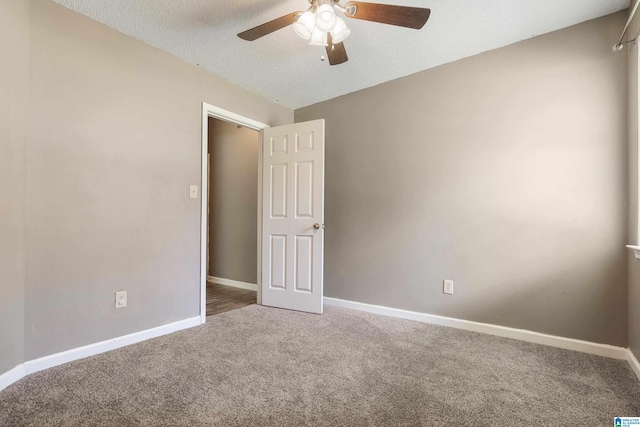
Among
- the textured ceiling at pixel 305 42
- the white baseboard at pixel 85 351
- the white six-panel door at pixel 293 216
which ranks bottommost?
the white baseboard at pixel 85 351

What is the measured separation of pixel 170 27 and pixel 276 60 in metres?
0.83

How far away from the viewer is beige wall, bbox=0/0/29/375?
1631mm

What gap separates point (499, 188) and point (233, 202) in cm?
311

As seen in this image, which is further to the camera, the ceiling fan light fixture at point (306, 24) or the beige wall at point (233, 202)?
the beige wall at point (233, 202)

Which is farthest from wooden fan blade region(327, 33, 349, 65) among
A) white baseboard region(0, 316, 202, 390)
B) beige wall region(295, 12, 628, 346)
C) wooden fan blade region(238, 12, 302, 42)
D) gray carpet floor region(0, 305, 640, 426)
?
white baseboard region(0, 316, 202, 390)

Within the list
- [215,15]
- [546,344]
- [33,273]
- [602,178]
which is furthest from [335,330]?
[215,15]

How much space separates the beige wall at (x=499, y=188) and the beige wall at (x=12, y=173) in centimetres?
248

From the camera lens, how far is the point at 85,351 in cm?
201

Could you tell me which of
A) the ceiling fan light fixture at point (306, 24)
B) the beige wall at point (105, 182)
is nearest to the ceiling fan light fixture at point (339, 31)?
the ceiling fan light fixture at point (306, 24)

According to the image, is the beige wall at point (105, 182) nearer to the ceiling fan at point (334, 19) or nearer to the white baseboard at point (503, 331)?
the ceiling fan at point (334, 19)

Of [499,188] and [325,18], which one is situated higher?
[325,18]

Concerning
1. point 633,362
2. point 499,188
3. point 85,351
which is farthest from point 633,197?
point 85,351

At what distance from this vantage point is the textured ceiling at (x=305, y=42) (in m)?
1.99

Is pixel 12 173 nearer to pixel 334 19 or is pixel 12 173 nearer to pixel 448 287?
pixel 334 19
